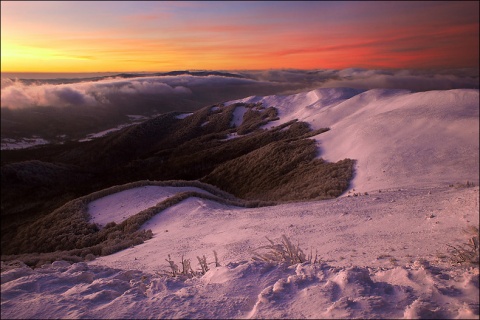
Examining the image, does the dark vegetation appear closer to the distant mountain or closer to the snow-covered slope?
the distant mountain

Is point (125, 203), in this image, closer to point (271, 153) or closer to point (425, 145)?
point (271, 153)

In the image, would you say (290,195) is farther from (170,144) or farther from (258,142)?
(258,142)

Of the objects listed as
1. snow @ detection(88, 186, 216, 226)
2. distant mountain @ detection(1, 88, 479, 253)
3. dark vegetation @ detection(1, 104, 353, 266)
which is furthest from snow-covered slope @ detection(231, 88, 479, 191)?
snow @ detection(88, 186, 216, 226)

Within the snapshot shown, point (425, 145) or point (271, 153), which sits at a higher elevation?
point (425, 145)

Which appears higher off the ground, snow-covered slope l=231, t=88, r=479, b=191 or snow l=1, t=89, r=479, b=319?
snow-covered slope l=231, t=88, r=479, b=191

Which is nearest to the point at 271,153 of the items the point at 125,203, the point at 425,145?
the point at 125,203

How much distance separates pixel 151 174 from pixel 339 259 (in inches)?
504

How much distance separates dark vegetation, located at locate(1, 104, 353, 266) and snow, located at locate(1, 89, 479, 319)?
2.57 meters

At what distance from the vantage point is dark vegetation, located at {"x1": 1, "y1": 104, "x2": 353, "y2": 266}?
1323 cm

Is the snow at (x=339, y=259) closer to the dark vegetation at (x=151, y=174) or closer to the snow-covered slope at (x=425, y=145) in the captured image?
the snow-covered slope at (x=425, y=145)

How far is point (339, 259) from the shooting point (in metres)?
5.80

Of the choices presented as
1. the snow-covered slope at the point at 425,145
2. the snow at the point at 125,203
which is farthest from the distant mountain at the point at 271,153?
the snow at the point at 125,203

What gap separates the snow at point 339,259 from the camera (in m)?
3.23

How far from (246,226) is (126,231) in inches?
214
